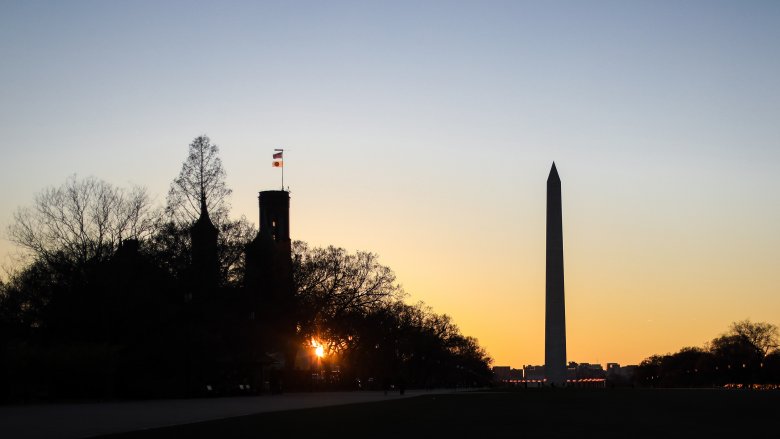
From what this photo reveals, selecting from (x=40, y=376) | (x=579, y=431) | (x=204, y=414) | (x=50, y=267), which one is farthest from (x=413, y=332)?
(x=579, y=431)

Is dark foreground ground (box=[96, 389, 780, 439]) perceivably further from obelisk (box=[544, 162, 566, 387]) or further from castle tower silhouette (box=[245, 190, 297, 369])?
obelisk (box=[544, 162, 566, 387])

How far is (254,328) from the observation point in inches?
2793

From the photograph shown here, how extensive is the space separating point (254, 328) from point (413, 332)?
6448 centimetres

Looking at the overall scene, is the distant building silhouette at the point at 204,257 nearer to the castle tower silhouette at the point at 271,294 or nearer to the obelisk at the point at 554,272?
the castle tower silhouette at the point at 271,294

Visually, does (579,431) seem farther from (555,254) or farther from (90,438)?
(555,254)

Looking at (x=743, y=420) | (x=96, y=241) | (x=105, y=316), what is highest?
(x=96, y=241)

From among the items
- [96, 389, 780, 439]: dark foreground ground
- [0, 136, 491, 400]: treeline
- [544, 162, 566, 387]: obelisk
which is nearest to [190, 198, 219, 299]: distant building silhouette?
[0, 136, 491, 400]: treeline

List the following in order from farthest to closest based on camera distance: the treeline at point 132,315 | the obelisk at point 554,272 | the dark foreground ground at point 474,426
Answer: the obelisk at point 554,272
the treeline at point 132,315
the dark foreground ground at point 474,426

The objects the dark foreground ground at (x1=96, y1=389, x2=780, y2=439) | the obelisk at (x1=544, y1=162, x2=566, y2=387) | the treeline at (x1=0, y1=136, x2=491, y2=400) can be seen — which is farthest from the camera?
the obelisk at (x1=544, y1=162, x2=566, y2=387)

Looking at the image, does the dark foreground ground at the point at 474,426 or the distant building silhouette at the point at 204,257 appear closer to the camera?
the dark foreground ground at the point at 474,426

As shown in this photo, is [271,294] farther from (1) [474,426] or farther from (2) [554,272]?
(1) [474,426]

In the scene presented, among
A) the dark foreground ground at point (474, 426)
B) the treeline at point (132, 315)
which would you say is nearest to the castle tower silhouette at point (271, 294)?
the treeline at point (132, 315)

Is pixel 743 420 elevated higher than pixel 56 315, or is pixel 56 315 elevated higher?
pixel 56 315

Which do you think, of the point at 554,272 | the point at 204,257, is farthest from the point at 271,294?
the point at 554,272
